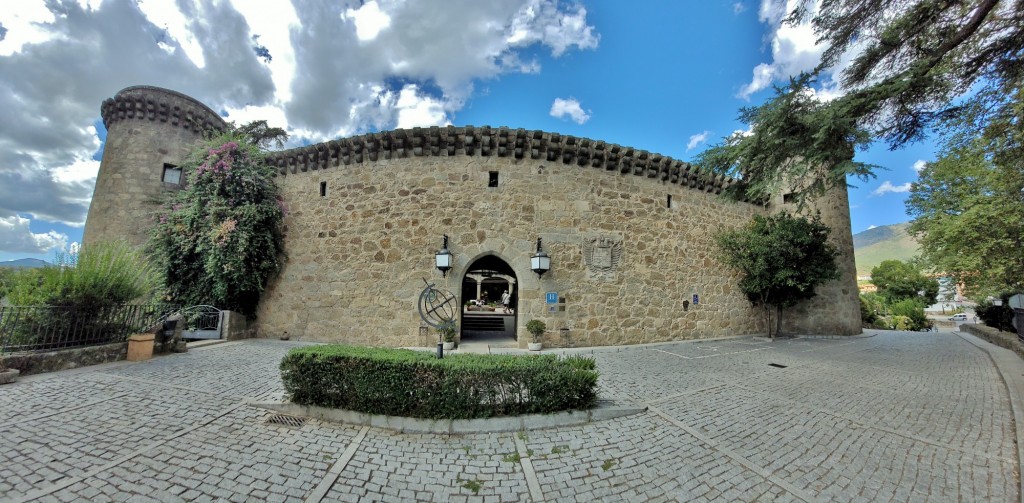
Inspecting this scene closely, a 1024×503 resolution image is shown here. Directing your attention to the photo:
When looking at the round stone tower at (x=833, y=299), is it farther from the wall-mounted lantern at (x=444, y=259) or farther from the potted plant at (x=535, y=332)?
the wall-mounted lantern at (x=444, y=259)

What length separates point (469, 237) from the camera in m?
9.59

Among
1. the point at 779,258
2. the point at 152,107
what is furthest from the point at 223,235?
the point at 779,258

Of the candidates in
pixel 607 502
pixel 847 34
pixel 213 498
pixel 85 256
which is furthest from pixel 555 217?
pixel 85 256


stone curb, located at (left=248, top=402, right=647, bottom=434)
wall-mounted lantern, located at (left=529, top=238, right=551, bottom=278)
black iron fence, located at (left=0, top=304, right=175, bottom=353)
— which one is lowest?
stone curb, located at (left=248, top=402, right=647, bottom=434)

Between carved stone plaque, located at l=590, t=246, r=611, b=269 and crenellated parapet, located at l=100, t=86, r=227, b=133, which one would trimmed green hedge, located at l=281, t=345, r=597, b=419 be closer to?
carved stone plaque, located at l=590, t=246, r=611, b=269

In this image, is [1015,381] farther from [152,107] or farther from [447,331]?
[152,107]

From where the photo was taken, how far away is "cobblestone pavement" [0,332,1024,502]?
9.22ft

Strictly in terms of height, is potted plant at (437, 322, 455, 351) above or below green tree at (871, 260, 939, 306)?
below

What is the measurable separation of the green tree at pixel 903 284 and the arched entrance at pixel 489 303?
4049 cm

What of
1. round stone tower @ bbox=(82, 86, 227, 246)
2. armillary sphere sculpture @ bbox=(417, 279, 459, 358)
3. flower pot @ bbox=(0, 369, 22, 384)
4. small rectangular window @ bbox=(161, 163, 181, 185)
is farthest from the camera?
small rectangular window @ bbox=(161, 163, 181, 185)

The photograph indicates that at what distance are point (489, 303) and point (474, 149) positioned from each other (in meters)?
17.4

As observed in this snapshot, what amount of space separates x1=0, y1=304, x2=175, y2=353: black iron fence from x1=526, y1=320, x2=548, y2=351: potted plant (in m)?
9.03

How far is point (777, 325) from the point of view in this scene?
41.2ft

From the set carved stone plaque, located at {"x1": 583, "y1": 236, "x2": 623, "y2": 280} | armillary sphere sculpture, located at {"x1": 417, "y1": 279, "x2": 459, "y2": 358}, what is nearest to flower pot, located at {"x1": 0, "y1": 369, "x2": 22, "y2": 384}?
armillary sphere sculpture, located at {"x1": 417, "y1": 279, "x2": 459, "y2": 358}
